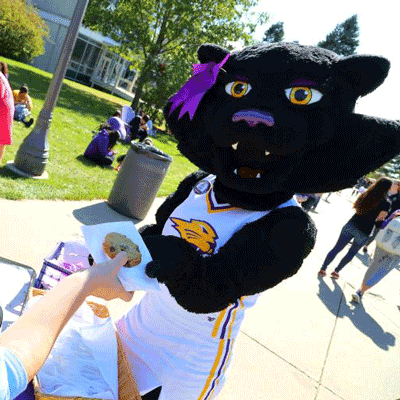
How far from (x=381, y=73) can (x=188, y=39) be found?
18176mm

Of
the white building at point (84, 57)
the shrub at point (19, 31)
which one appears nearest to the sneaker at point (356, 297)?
the shrub at point (19, 31)

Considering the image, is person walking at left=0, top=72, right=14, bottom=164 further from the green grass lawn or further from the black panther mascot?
the black panther mascot

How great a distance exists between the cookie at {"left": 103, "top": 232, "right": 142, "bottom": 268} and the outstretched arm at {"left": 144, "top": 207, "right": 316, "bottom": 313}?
11 centimetres

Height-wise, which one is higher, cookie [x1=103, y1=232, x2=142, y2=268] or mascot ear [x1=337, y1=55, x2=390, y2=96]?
mascot ear [x1=337, y1=55, x2=390, y2=96]

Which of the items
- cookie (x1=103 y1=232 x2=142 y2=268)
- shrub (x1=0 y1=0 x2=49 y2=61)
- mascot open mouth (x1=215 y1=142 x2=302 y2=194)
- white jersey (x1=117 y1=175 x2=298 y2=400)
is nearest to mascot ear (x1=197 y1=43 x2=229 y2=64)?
mascot open mouth (x1=215 y1=142 x2=302 y2=194)

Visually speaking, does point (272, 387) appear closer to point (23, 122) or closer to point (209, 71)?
point (209, 71)

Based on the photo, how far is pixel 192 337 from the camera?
5.27 feet

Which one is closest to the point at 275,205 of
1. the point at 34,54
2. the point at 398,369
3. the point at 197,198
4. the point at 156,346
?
the point at 197,198

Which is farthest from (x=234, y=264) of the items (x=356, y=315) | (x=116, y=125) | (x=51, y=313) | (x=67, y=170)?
(x=116, y=125)

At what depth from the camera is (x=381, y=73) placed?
4.97 ft

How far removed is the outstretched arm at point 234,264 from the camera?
1.39m

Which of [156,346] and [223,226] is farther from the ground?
[223,226]

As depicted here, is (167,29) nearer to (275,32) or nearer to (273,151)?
(273,151)

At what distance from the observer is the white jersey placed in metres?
1.57
